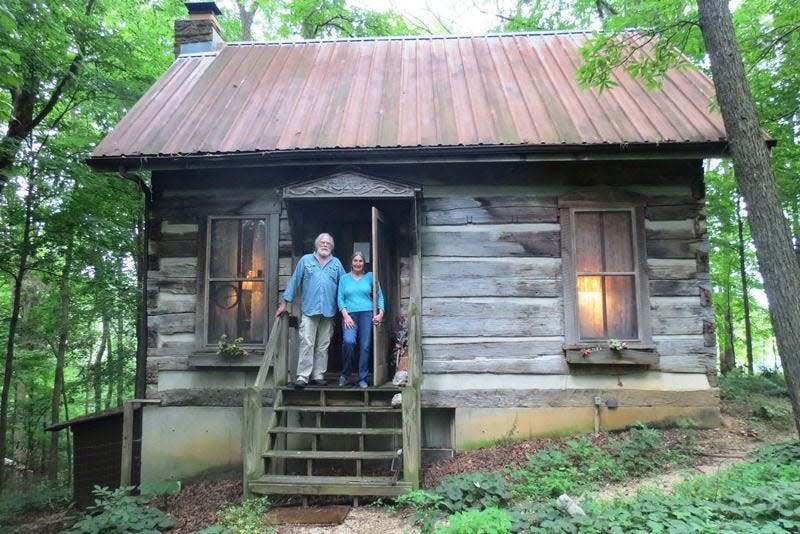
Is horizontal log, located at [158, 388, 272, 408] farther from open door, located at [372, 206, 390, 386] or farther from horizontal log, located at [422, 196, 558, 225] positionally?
horizontal log, located at [422, 196, 558, 225]

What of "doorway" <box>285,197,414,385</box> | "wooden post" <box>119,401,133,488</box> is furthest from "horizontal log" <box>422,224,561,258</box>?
"wooden post" <box>119,401,133,488</box>

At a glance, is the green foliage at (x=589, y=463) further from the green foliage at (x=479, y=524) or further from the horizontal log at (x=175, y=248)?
the horizontal log at (x=175, y=248)

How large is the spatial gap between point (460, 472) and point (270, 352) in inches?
95.1

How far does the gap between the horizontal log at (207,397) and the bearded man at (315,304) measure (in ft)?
2.57

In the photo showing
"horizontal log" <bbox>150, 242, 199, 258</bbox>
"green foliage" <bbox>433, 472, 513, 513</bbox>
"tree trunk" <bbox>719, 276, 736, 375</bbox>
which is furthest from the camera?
"tree trunk" <bbox>719, 276, 736, 375</bbox>

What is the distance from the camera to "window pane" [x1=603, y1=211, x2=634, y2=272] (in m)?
6.09

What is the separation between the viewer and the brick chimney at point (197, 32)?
8812 mm

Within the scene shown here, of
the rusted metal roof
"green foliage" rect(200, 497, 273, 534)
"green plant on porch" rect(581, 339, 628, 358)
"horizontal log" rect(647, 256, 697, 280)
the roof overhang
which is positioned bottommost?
"green foliage" rect(200, 497, 273, 534)

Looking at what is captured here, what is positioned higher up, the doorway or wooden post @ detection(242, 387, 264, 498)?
the doorway

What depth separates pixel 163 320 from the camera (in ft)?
20.4

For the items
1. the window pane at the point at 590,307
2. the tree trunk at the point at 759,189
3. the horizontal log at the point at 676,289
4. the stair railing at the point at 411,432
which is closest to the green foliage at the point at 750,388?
the horizontal log at the point at 676,289

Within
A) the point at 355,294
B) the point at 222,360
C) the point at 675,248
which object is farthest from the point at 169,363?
the point at 675,248

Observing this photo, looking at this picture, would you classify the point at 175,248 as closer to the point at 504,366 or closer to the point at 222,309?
the point at 222,309

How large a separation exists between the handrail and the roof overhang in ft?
6.21
